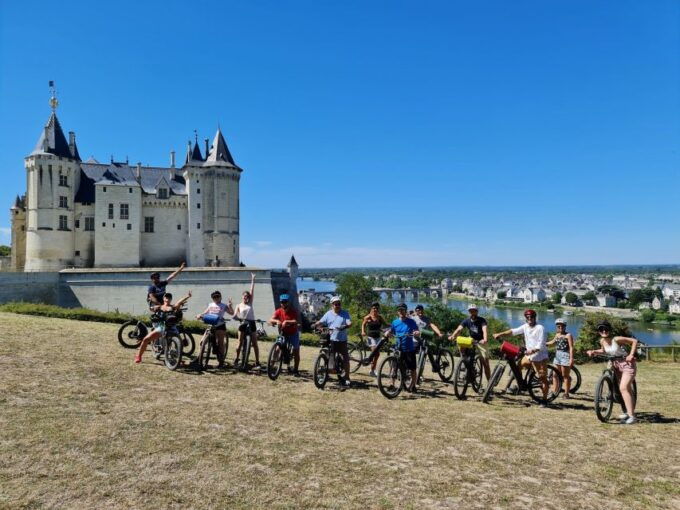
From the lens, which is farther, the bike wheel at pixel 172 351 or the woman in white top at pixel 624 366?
the bike wheel at pixel 172 351

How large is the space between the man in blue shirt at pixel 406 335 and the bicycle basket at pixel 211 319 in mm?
4209

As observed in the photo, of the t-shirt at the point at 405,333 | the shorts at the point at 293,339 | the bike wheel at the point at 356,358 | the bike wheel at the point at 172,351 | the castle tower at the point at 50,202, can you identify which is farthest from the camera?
the castle tower at the point at 50,202

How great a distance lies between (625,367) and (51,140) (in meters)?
45.0

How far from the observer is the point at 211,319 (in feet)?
36.3

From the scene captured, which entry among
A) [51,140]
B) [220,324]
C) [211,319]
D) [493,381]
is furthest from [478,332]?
[51,140]

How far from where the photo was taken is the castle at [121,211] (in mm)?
39781

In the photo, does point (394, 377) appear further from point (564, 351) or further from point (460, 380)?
point (564, 351)

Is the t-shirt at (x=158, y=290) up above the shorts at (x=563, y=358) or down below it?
above

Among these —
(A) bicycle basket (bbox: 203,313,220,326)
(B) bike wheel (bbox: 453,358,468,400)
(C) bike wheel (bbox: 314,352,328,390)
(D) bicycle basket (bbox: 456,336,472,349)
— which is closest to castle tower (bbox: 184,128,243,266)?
(A) bicycle basket (bbox: 203,313,220,326)

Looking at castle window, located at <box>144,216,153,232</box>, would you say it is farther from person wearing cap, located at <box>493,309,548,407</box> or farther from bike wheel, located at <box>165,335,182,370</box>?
person wearing cap, located at <box>493,309,548,407</box>

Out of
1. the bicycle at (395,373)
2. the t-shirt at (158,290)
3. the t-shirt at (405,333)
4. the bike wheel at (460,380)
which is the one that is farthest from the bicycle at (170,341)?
the bike wheel at (460,380)

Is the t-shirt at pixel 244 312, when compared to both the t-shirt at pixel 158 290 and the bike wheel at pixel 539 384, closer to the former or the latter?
the t-shirt at pixel 158 290

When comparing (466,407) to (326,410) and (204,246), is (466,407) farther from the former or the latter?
(204,246)

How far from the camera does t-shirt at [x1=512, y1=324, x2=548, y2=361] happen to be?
9.48m
